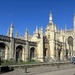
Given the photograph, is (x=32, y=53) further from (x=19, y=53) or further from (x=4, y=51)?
(x=4, y=51)

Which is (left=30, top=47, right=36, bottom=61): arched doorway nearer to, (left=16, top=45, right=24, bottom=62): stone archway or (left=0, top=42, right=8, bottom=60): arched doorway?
(left=16, top=45, right=24, bottom=62): stone archway

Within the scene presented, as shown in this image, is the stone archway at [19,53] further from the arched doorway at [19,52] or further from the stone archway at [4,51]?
the stone archway at [4,51]

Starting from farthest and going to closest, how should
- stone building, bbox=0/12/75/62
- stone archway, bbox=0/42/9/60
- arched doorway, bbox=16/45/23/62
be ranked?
arched doorway, bbox=16/45/23/62 → stone building, bbox=0/12/75/62 → stone archway, bbox=0/42/9/60

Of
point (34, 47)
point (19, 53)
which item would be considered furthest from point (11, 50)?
point (34, 47)

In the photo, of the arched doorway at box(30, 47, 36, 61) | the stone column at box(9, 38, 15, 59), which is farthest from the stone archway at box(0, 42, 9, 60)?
the arched doorway at box(30, 47, 36, 61)

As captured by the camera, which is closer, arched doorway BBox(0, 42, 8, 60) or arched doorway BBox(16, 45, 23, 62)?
arched doorway BBox(0, 42, 8, 60)

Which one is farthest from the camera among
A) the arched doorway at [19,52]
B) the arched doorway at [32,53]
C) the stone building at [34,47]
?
the arched doorway at [32,53]

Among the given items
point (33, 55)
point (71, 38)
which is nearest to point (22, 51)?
point (33, 55)

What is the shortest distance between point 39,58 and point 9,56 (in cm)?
1079

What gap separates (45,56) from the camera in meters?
53.9

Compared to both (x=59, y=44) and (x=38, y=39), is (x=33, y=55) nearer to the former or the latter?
(x=38, y=39)

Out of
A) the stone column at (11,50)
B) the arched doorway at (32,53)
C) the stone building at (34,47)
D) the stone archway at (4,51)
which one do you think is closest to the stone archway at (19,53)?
the stone building at (34,47)

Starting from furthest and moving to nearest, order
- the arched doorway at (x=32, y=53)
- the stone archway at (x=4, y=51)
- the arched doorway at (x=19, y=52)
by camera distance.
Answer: the arched doorway at (x=32, y=53) → the arched doorway at (x=19, y=52) → the stone archway at (x=4, y=51)

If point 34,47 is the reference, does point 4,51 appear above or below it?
below
